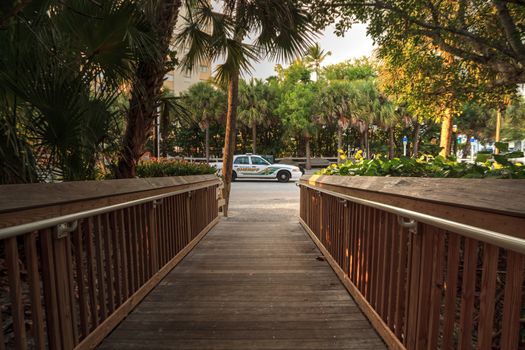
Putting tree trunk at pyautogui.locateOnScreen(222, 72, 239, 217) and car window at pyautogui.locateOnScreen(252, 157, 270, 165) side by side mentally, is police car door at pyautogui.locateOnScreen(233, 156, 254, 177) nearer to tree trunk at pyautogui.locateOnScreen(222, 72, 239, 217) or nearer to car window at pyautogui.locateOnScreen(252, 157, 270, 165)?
car window at pyautogui.locateOnScreen(252, 157, 270, 165)

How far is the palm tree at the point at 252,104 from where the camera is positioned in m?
24.2

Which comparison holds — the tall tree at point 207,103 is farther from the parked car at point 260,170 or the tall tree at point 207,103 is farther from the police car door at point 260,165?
the police car door at point 260,165

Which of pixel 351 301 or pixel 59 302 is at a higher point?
pixel 59 302

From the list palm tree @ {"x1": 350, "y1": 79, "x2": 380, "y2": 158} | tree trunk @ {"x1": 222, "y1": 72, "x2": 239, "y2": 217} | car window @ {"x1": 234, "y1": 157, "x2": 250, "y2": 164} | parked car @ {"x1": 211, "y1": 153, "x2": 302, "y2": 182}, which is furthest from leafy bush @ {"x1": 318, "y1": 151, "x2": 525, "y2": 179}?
palm tree @ {"x1": 350, "y1": 79, "x2": 380, "y2": 158}

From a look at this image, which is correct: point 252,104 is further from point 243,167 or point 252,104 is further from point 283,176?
point 283,176

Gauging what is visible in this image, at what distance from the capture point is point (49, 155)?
131 inches

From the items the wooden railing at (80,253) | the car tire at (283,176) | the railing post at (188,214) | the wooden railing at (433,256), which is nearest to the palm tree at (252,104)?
the car tire at (283,176)

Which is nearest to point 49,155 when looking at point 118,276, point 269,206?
point 118,276

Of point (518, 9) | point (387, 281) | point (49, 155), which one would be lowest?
point (387, 281)

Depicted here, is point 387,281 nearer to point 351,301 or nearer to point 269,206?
point 351,301

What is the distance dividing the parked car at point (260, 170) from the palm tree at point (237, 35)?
1283cm

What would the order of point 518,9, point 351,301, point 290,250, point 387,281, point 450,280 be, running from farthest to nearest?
point 518,9
point 290,250
point 351,301
point 387,281
point 450,280

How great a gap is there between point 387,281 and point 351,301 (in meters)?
0.72

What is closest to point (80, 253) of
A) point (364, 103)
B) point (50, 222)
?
point (50, 222)
